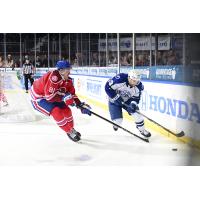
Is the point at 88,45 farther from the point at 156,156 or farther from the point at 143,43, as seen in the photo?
the point at 156,156

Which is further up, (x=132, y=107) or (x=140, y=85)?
(x=140, y=85)

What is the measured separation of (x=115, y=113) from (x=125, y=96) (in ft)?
0.39

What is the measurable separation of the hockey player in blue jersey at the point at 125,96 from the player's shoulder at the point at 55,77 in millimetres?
244

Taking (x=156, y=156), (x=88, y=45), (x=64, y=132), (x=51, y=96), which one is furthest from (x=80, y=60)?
(x=156, y=156)

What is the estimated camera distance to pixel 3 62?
1.77 m

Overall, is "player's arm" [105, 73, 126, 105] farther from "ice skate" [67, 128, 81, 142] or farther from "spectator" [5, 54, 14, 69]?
"spectator" [5, 54, 14, 69]

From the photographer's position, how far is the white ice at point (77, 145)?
5.76ft

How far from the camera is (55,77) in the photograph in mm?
1781

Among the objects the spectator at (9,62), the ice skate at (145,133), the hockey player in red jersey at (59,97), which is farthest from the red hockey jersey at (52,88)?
the ice skate at (145,133)

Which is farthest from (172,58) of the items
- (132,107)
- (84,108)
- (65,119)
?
(65,119)

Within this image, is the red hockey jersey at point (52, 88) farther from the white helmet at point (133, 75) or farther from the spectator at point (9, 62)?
the white helmet at point (133, 75)

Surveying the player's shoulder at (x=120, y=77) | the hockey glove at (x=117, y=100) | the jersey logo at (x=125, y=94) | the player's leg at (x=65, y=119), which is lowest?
the player's leg at (x=65, y=119)

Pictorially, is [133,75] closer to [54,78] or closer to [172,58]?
[172,58]

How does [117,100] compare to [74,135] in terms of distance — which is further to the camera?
[117,100]
